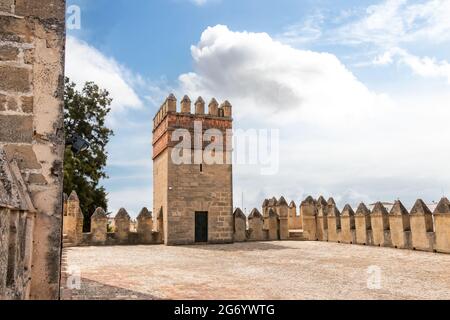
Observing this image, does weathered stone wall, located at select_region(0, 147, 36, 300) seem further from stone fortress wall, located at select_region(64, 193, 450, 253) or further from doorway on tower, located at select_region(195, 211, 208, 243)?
doorway on tower, located at select_region(195, 211, 208, 243)

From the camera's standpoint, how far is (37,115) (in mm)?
3846

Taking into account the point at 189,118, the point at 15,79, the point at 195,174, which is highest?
the point at 189,118

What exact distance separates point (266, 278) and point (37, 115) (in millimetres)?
5743

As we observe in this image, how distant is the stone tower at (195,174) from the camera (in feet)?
59.1

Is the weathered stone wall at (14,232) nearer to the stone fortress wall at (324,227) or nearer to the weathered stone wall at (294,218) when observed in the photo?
the stone fortress wall at (324,227)

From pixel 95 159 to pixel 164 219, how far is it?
8.54 m

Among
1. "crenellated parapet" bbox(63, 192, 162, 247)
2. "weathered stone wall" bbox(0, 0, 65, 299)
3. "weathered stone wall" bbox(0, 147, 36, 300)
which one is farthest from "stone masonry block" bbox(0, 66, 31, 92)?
"crenellated parapet" bbox(63, 192, 162, 247)

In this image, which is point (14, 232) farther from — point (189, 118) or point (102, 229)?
point (189, 118)

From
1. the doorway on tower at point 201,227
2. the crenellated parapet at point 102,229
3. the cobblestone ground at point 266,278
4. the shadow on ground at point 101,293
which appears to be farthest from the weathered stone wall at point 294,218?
the shadow on ground at point 101,293

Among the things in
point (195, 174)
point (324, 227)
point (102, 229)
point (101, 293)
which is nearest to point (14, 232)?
point (101, 293)

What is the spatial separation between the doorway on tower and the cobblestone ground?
22.1ft

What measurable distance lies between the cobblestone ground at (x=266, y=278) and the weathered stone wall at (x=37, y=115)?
2.32m
